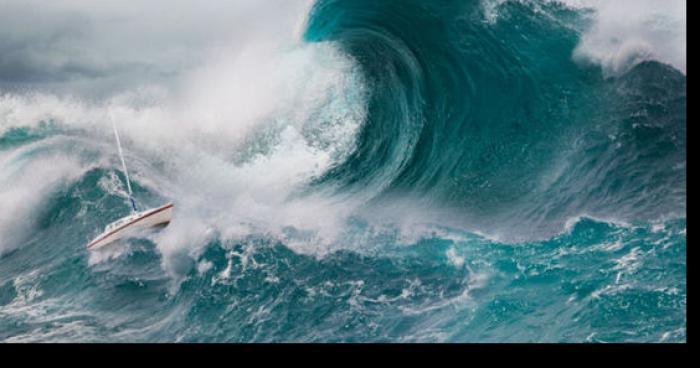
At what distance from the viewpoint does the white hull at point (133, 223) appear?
4.56 metres

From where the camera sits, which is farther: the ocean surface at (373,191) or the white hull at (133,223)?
the white hull at (133,223)

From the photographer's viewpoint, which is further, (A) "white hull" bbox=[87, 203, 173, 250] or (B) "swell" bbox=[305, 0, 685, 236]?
(A) "white hull" bbox=[87, 203, 173, 250]

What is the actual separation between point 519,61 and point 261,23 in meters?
2.08

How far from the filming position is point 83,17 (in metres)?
4.61

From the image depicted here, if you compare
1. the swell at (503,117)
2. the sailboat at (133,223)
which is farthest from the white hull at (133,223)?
the swell at (503,117)

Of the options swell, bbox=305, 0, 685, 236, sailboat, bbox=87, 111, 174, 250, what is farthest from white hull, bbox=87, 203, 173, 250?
swell, bbox=305, 0, 685, 236

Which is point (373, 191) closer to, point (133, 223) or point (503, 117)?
point (503, 117)

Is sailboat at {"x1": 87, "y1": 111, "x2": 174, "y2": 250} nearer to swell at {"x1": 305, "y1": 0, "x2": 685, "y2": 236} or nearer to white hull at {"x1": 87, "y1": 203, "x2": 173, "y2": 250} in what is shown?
white hull at {"x1": 87, "y1": 203, "x2": 173, "y2": 250}

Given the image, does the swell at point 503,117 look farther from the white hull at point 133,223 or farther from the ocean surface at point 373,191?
the white hull at point 133,223

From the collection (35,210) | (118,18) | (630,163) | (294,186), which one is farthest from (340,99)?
(35,210)

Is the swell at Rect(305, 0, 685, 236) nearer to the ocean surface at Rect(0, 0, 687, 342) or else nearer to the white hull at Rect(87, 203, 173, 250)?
the ocean surface at Rect(0, 0, 687, 342)

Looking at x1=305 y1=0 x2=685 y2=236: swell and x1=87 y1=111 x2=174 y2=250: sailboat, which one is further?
x1=87 y1=111 x2=174 y2=250: sailboat

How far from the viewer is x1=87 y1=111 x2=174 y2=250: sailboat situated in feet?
15.0
